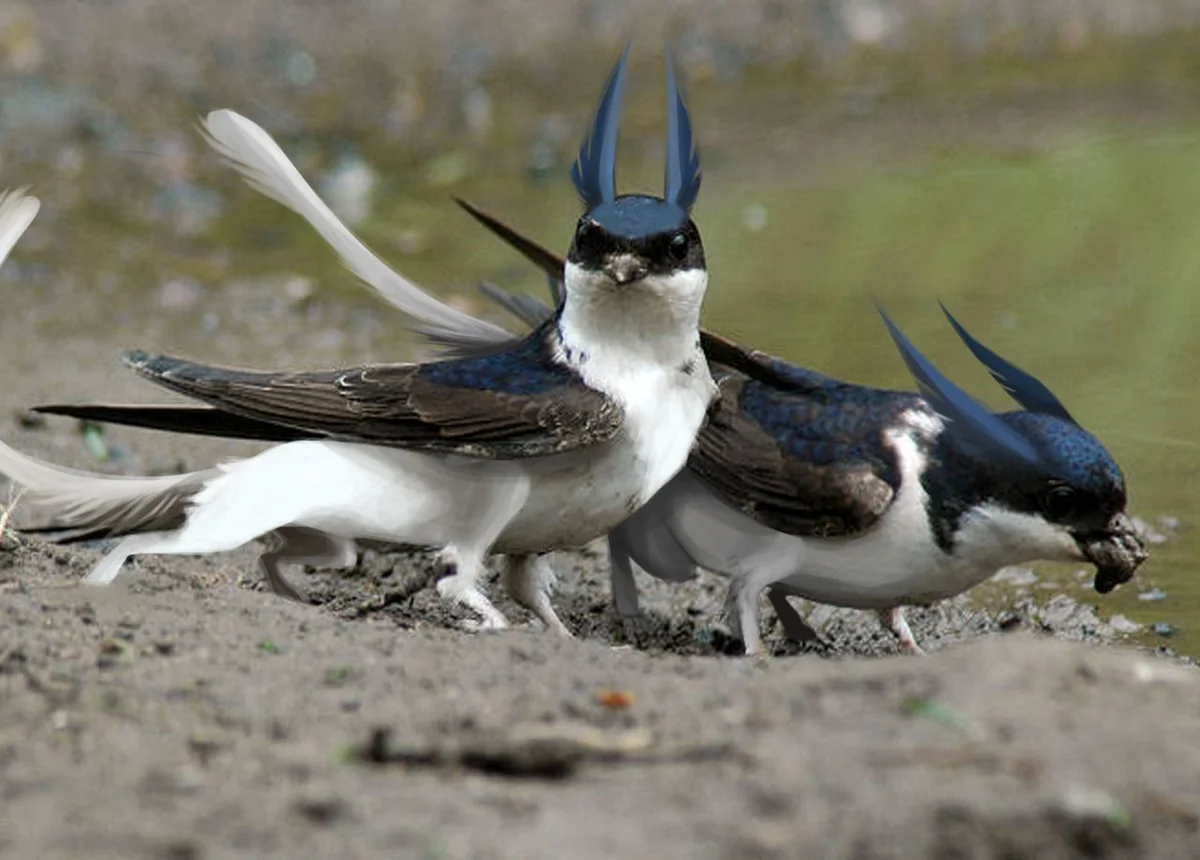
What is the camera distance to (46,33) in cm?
1213

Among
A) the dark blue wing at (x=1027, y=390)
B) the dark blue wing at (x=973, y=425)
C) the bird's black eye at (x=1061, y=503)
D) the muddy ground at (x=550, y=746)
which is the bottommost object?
the muddy ground at (x=550, y=746)

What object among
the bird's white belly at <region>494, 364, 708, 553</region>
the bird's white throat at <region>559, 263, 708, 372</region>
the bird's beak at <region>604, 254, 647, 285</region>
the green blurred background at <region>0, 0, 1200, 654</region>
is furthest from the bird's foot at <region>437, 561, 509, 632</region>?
the green blurred background at <region>0, 0, 1200, 654</region>

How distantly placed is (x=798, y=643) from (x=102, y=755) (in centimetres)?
266

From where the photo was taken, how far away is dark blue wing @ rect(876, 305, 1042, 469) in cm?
500

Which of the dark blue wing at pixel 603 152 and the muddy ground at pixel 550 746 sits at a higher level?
the dark blue wing at pixel 603 152

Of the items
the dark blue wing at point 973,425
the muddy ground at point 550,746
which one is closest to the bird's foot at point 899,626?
the dark blue wing at point 973,425

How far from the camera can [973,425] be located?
16.5ft

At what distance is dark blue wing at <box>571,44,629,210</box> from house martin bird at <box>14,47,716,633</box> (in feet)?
0.05

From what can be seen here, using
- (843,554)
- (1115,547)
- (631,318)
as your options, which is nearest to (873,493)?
(843,554)

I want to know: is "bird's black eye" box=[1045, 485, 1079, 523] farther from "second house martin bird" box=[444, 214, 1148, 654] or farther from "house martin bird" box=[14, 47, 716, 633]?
"house martin bird" box=[14, 47, 716, 633]

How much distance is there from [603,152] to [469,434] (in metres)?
0.76

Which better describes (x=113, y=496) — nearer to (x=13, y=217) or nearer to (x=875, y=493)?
(x=13, y=217)

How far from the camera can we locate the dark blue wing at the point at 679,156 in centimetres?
532

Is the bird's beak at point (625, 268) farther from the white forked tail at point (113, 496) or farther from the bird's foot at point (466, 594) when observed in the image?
the white forked tail at point (113, 496)
